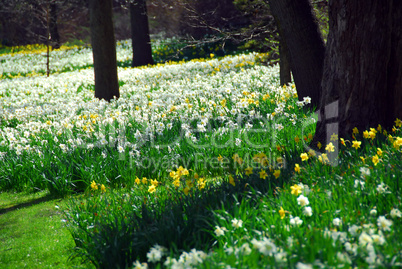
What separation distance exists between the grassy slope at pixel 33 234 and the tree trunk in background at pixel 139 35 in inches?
531

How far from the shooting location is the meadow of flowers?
2326mm

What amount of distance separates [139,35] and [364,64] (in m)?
14.7

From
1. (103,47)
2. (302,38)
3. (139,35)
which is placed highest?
(139,35)

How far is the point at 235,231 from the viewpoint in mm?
2725

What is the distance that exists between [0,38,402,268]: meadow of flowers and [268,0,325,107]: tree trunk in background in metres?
0.55

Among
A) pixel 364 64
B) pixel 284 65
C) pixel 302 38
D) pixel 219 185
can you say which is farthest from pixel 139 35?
pixel 219 185

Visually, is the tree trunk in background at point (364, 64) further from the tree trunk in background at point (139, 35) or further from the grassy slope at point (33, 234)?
the tree trunk in background at point (139, 35)

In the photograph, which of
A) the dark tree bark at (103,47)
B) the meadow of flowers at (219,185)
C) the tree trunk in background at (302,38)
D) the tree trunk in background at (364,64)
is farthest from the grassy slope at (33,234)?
the dark tree bark at (103,47)

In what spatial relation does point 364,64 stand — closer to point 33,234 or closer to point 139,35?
point 33,234

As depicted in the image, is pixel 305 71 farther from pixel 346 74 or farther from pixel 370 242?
pixel 370 242

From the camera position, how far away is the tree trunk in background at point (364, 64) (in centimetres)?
402

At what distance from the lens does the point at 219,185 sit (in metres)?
3.63

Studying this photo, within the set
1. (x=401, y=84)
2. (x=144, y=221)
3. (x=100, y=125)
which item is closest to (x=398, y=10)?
(x=401, y=84)

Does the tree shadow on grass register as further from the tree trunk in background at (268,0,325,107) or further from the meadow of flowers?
the tree trunk in background at (268,0,325,107)
